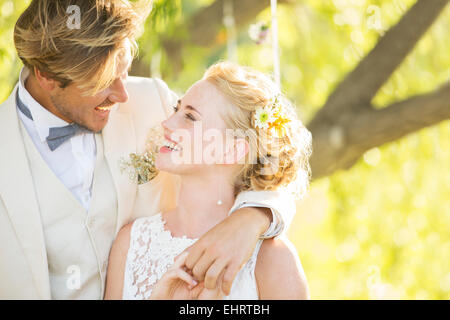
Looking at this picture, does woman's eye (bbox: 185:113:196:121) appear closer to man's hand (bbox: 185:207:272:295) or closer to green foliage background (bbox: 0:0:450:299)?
man's hand (bbox: 185:207:272:295)

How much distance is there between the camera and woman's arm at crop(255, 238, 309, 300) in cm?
186

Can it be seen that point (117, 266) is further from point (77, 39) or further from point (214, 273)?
point (77, 39)

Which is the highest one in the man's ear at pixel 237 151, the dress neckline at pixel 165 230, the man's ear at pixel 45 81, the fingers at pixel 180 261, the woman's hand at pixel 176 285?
the man's ear at pixel 45 81

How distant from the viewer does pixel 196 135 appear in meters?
1.98

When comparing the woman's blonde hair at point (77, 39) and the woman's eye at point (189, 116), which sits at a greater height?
the woman's blonde hair at point (77, 39)

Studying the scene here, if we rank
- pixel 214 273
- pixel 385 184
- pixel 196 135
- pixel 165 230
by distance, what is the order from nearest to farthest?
1. pixel 214 273
2. pixel 196 135
3. pixel 165 230
4. pixel 385 184

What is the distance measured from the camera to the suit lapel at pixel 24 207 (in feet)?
6.28

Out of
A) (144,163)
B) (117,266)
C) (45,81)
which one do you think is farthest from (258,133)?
(45,81)

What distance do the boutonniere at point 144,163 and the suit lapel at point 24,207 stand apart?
0.34 meters

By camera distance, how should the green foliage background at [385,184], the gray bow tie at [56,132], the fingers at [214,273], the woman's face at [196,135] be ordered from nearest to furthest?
the fingers at [214,273], the woman's face at [196,135], the gray bow tie at [56,132], the green foliage background at [385,184]

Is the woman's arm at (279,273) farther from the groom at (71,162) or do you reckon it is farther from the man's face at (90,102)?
the man's face at (90,102)

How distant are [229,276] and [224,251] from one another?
3.1 inches

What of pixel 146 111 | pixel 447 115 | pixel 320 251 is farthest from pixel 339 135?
pixel 320 251

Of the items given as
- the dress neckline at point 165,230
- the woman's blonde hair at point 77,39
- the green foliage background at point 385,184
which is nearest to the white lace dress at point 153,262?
the dress neckline at point 165,230
